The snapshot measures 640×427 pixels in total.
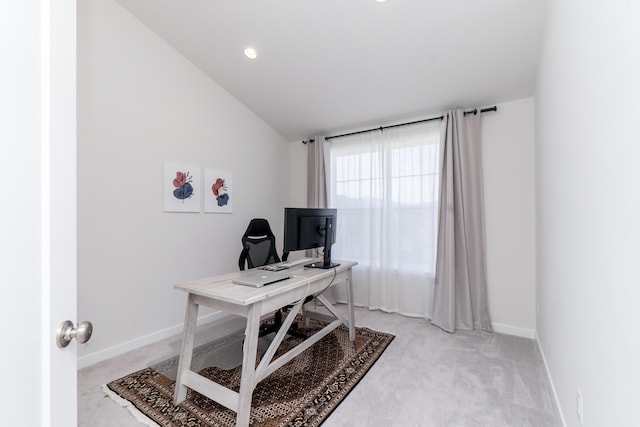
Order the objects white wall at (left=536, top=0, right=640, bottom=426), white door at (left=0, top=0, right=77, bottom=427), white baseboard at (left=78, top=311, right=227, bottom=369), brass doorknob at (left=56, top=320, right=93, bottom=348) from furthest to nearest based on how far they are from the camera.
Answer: white baseboard at (left=78, top=311, right=227, bottom=369) < white wall at (left=536, top=0, right=640, bottom=426) < brass doorknob at (left=56, top=320, right=93, bottom=348) < white door at (left=0, top=0, right=77, bottom=427)

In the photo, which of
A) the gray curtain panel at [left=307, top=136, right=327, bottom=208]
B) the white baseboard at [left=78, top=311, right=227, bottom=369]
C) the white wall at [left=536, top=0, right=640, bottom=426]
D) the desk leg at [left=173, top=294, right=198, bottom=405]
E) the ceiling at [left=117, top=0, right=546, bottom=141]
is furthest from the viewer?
the gray curtain panel at [left=307, top=136, right=327, bottom=208]

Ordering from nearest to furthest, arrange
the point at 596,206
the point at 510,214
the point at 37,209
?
the point at 37,209 → the point at 596,206 → the point at 510,214

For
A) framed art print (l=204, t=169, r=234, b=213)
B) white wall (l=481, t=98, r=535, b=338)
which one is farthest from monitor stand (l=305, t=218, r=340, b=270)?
white wall (l=481, t=98, r=535, b=338)

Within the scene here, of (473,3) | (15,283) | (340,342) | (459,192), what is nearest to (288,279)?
(340,342)

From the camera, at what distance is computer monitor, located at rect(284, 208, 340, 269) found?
7.38 ft

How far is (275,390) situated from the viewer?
76.5 inches

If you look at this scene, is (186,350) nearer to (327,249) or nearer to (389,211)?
(327,249)

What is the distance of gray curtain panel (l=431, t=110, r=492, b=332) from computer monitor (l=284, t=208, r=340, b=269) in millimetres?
1329

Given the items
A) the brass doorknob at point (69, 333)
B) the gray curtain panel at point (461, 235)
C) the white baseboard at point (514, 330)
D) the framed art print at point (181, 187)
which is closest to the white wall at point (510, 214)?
the white baseboard at point (514, 330)

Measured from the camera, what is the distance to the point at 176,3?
8.00 feet

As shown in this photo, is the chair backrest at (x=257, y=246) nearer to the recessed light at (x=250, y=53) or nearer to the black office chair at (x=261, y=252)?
the black office chair at (x=261, y=252)

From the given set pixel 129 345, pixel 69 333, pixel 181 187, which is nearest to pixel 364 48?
pixel 181 187

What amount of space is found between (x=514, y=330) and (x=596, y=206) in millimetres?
2422

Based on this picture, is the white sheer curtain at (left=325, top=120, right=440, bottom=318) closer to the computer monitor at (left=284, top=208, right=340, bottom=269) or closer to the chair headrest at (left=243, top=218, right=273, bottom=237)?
the chair headrest at (left=243, top=218, right=273, bottom=237)
